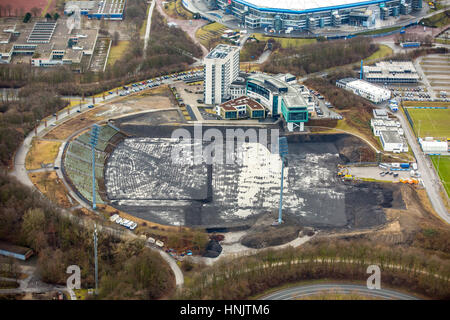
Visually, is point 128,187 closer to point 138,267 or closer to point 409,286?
point 138,267

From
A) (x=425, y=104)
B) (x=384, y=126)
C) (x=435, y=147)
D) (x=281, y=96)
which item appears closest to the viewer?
(x=435, y=147)

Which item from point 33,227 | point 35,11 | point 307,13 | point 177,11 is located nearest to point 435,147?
point 33,227

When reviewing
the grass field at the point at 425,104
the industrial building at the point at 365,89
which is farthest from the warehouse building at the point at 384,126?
the grass field at the point at 425,104

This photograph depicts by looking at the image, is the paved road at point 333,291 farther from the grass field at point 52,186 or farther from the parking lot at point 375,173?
the grass field at point 52,186

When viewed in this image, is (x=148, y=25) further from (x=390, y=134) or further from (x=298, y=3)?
(x=390, y=134)

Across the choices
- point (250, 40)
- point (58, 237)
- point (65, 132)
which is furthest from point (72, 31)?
point (58, 237)

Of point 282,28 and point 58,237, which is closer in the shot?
point 58,237

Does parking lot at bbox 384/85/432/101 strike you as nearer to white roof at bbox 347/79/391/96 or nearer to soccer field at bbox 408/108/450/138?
white roof at bbox 347/79/391/96
